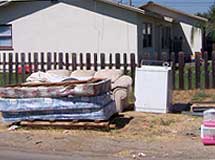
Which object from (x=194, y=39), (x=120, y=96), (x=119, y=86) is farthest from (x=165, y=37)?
(x=120, y=96)

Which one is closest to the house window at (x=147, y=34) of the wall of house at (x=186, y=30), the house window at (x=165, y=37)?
the house window at (x=165, y=37)

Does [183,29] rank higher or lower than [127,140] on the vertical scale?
higher

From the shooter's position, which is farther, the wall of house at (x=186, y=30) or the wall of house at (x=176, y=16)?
the wall of house at (x=176, y=16)

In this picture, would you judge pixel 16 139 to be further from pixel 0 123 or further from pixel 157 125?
pixel 157 125

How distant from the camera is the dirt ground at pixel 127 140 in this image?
1017 centimetres

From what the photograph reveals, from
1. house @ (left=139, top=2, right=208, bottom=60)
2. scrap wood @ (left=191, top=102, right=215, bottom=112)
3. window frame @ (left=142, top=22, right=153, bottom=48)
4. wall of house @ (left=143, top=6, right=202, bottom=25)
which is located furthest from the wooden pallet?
wall of house @ (left=143, top=6, right=202, bottom=25)

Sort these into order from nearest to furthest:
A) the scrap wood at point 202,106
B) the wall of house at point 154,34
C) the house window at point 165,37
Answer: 1. the scrap wood at point 202,106
2. the wall of house at point 154,34
3. the house window at point 165,37

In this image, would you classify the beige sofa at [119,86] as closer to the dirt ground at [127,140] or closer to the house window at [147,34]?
the dirt ground at [127,140]

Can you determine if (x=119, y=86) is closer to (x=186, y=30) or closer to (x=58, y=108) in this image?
(x=58, y=108)

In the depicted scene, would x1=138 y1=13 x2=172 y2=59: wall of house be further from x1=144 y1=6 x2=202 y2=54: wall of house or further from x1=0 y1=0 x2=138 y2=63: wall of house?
x1=144 y1=6 x2=202 y2=54: wall of house

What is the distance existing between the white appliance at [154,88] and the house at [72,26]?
14746 mm

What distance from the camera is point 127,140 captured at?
11320mm

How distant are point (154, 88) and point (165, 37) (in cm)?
2619

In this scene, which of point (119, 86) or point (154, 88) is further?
point (119, 86)
